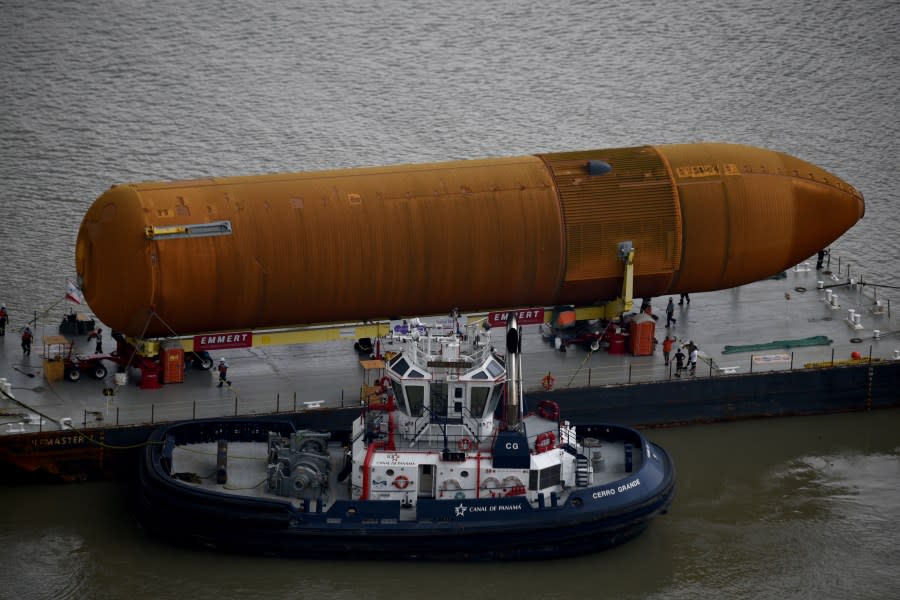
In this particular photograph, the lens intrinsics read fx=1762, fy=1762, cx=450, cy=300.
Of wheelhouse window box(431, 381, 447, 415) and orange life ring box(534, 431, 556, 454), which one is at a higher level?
wheelhouse window box(431, 381, 447, 415)

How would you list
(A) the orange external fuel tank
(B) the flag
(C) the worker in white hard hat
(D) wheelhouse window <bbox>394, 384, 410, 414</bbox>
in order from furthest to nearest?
(B) the flag
(C) the worker in white hard hat
(A) the orange external fuel tank
(D) wheelhouse window <bbox>394, 384, 410, 414</bbox>

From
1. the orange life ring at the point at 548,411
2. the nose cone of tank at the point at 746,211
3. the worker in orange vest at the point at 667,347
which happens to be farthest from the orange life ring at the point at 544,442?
the nose cone of tank at the point at 746,211

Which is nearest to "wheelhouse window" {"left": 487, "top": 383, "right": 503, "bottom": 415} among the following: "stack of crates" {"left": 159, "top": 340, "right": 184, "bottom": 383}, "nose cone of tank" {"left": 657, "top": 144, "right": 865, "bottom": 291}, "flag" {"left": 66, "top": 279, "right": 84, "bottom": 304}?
"stack of crates" {"left": 159, "top": 340, "right": 184, "bottom": 383}

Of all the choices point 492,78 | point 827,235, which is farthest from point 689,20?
point 827,235

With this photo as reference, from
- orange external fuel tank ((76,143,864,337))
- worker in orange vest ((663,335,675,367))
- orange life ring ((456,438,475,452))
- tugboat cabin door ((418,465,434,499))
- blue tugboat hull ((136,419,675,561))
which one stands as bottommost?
blue tugboat hull ((136,419,675,561))

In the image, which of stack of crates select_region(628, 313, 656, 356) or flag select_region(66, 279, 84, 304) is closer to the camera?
flag select_region(66, 279, 84, 304)

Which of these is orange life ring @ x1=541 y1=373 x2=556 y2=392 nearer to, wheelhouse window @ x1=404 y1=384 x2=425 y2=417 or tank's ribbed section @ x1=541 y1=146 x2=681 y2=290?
tank's ribbed section @ x1=541 y1=146 x2=681 y2=290
